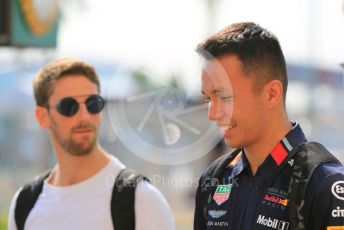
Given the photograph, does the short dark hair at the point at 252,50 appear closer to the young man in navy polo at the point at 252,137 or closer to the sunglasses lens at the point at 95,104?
the young man in navy polo at the point at 252,137

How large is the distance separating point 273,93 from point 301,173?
13.0 inches

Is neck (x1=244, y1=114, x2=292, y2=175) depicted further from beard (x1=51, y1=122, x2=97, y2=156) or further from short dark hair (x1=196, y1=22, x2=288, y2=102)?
beard (x1=51, y1=122, x2=97, y2=156)

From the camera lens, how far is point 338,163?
252 centimetres

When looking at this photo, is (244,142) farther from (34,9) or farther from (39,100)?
(34,9)

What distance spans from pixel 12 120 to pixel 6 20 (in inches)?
478

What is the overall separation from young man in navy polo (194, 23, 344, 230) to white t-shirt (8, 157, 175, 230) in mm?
743

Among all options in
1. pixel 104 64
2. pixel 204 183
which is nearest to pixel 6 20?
pixel 204 183

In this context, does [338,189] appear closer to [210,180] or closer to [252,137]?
[252,137]

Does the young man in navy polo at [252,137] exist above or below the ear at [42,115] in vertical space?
above

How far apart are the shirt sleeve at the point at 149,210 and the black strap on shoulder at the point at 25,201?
2.14 ft

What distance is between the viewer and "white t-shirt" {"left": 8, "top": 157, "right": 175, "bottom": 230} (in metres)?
3.53

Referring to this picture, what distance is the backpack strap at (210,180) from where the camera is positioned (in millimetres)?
2791

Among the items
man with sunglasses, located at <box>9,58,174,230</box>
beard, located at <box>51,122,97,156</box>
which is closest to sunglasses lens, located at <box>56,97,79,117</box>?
man with sunglasses, located at <box>9,58,174,230</box>

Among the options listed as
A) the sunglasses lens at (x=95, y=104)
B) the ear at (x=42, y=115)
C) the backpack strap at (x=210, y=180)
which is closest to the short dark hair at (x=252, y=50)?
the backpack strap at (x=210, y=180)
